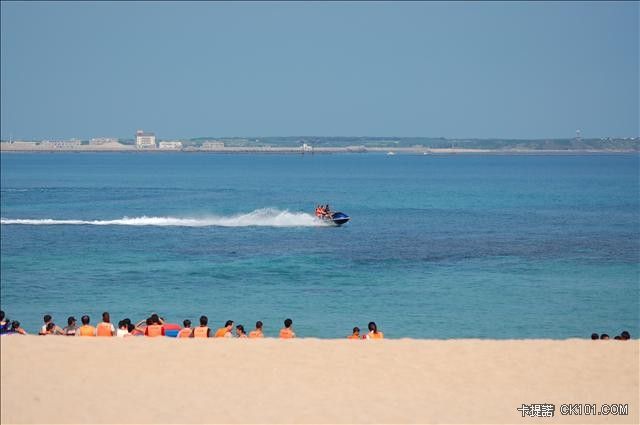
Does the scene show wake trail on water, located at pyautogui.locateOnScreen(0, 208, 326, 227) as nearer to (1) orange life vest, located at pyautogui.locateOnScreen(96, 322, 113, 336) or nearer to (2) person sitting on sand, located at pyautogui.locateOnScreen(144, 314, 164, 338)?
(2) person sitting on sand, located at pyautogui.locateOnScreen(144, 314, 164, 338)

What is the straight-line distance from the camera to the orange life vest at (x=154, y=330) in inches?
669

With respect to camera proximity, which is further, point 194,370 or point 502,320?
point 502,320

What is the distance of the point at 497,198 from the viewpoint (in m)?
90.6

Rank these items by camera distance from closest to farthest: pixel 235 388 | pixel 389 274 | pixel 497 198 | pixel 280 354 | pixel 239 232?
pixel 235 388 < pixel 280 354 < pixel 389 274 < pixel 239 232 < pixel 497 198

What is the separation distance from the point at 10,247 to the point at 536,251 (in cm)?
2689

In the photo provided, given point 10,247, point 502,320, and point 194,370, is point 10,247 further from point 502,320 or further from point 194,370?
point 194,370

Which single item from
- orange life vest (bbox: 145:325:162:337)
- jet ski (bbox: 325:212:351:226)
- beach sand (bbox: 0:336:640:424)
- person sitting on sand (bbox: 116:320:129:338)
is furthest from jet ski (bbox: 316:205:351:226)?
beach sand (bbox: 0:336:640:424)

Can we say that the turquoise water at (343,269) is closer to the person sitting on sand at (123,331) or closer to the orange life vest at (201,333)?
the orange life vest at (201,333)

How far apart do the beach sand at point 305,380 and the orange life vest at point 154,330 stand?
1.58 meters

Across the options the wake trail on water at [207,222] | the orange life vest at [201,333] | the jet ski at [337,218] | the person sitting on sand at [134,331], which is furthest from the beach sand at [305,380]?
the wake trail on water at [207,222]

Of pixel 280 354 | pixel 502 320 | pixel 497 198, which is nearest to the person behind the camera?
pixel 280 354

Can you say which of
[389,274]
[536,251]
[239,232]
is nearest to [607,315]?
[389,274]

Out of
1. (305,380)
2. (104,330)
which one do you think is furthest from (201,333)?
(305,380)

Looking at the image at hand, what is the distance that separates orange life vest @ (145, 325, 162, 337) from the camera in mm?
17000
